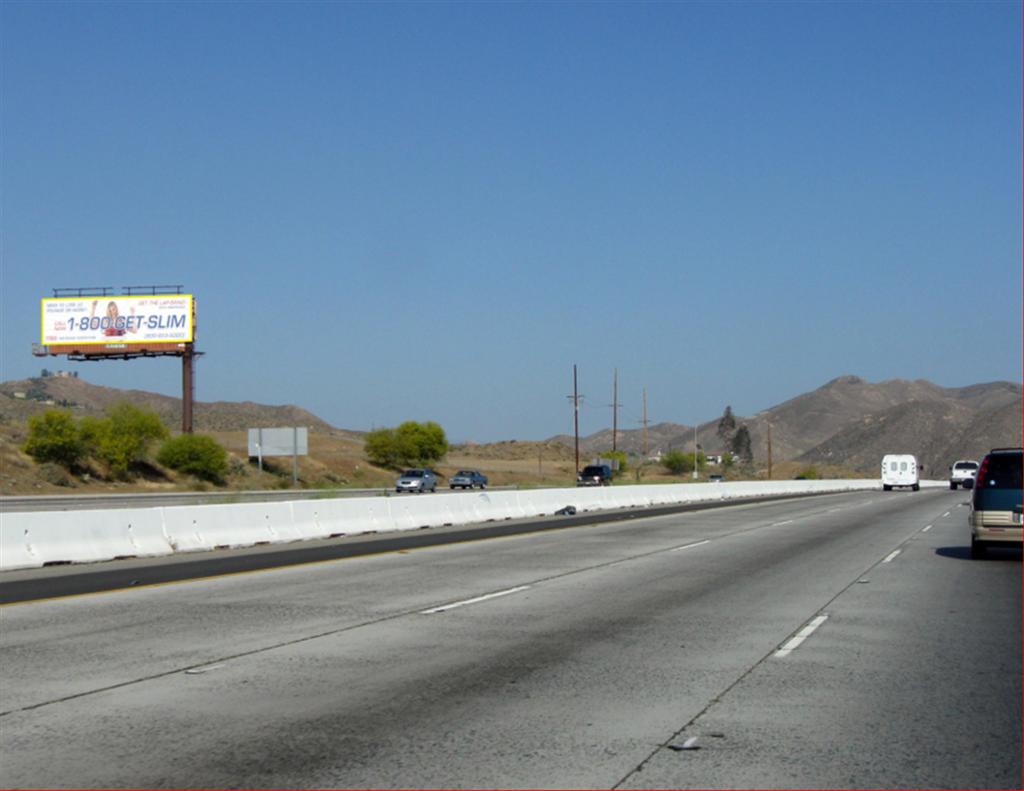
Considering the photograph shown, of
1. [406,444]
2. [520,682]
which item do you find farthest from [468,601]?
[406,444]

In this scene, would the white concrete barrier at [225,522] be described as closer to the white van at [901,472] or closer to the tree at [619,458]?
the white van at [901,472]

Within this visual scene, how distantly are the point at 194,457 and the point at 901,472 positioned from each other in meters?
47.3

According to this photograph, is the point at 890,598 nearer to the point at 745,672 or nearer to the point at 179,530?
the point at 745,672

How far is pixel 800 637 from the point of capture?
13.0m

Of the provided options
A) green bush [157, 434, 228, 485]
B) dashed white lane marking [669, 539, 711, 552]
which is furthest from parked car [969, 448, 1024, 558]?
green bush [157, 434, 228, 485]

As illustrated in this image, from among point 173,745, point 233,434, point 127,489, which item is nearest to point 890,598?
point 173,745

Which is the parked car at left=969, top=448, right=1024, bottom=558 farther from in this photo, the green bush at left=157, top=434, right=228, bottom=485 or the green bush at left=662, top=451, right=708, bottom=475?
the green bush at left=662, top=451, right=708, bottom=475

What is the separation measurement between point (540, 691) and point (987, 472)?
14621mm

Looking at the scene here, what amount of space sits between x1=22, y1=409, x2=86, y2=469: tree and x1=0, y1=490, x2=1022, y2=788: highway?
59892mm

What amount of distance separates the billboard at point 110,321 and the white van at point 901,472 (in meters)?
47.7

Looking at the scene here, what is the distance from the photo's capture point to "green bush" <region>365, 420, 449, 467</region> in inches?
4414

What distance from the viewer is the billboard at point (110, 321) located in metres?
82.5

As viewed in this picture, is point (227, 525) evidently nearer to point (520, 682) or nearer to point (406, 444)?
point (520, 682)

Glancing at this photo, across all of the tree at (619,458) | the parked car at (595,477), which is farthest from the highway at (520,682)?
the tree at (619,458)
